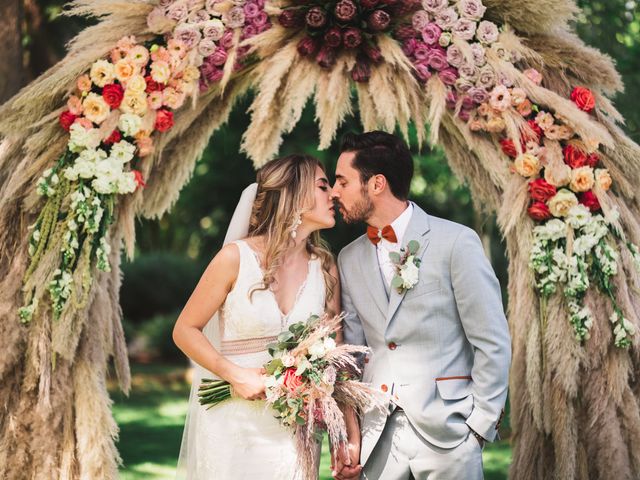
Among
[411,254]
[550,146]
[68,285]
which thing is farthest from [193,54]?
[550,146]

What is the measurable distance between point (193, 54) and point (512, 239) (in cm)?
198

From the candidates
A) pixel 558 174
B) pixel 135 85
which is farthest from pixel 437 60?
pixel 135 85

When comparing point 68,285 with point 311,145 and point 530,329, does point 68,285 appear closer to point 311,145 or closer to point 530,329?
point 530,329

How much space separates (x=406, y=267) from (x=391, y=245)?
223mm

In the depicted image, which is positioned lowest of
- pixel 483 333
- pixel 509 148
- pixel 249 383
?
pixel 249 383

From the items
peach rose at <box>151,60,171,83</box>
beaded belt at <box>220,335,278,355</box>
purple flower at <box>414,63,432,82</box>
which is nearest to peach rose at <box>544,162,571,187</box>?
purple flower at <box>414,63,432,82</box>

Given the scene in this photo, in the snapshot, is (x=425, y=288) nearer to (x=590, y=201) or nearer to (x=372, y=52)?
(x=590, y=201)

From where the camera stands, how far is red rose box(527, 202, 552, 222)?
4.06 meters

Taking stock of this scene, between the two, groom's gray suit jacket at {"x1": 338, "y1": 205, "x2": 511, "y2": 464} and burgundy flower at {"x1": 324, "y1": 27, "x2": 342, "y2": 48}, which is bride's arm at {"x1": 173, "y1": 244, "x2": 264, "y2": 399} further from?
burgundy flower at {"x1": 324, "y1": 27, "x2": 342, "y2": 48}

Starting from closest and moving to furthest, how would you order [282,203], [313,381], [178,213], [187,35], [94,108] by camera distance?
[313,381] < [282,203] < [94,108] < [187,35] < [178,213]

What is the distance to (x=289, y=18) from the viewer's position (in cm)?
411

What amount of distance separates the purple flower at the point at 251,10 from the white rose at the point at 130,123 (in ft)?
2.64

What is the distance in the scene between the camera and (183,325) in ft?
11.9

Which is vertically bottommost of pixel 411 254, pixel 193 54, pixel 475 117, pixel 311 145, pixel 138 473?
pixel 138 473
